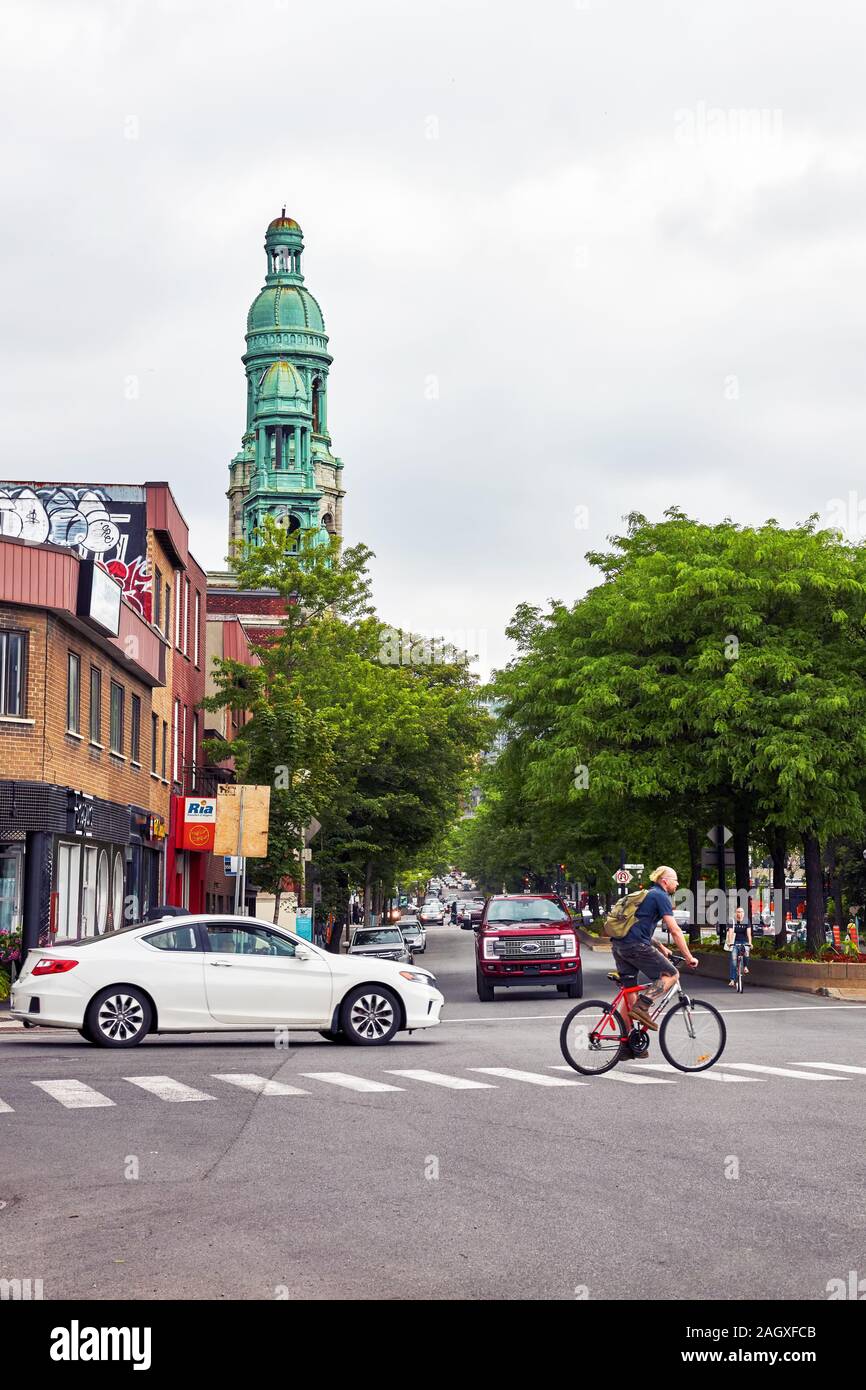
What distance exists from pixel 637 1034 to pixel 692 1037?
72 centimetres

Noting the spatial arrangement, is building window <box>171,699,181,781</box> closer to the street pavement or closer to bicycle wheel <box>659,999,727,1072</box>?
the street pavement

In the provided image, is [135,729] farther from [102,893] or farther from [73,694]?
[73,694]

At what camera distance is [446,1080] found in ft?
52.4

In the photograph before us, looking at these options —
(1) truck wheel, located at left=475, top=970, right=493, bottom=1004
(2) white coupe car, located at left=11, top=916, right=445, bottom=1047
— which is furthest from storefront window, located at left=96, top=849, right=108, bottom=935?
(2) white coupe car, located at left=11, top=916, right=445, bottom=1047

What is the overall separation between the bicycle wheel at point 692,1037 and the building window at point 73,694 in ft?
61.4

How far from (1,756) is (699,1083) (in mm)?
17660

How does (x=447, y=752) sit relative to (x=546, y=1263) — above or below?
above

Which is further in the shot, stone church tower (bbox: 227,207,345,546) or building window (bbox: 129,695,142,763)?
stone church tower (bbox: 227,207,345,546)

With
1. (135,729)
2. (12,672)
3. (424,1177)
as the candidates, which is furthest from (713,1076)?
(135,729)

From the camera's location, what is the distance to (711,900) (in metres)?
79.1

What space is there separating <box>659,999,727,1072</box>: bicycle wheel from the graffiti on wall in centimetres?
2696

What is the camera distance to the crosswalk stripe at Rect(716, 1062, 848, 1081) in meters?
16.5
